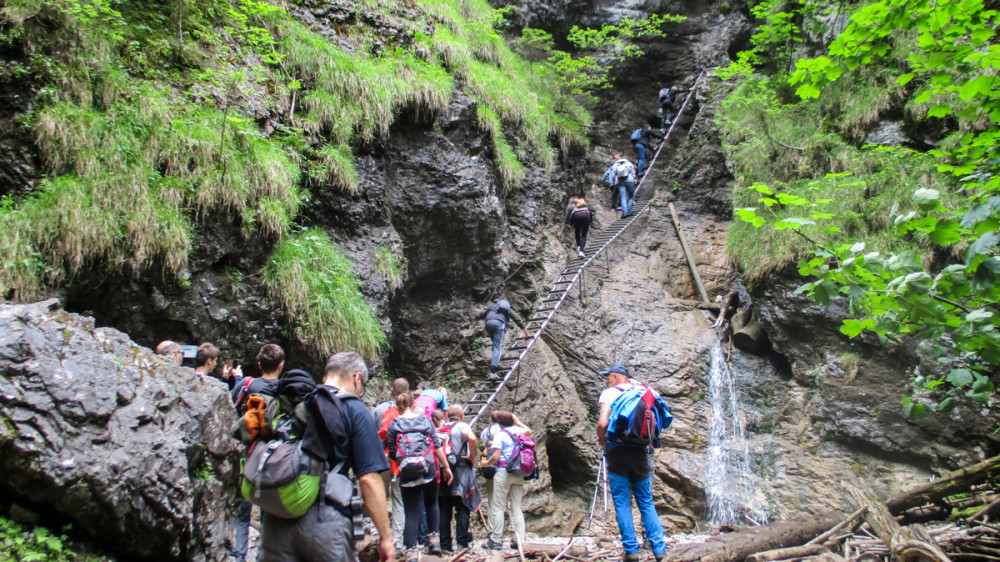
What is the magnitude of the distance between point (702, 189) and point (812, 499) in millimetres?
8262

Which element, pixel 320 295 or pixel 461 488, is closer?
pixel 461 488

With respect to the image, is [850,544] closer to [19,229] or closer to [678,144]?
[19,229]

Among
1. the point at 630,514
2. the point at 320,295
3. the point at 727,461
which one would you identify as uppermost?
the point at 630,514

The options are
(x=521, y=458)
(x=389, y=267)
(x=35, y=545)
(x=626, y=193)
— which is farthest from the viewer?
(x=626, y=193)

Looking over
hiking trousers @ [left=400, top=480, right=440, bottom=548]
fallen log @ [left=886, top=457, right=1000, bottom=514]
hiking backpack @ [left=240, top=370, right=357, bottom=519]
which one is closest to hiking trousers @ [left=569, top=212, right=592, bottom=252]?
fallen log @ [left=886, top=457, right=1000, bottom=514]

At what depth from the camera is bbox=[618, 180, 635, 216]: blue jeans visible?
1340 centimetres

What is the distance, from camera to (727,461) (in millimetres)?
9352

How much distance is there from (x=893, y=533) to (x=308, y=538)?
5.66 metres

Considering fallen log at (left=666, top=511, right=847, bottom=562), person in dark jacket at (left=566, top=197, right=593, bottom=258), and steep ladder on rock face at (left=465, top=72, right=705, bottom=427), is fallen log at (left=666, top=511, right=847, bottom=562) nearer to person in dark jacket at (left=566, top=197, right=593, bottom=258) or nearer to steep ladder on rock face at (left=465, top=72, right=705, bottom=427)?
steep ladder on rock face at (left=465, top=72, right=705, bottom=427)

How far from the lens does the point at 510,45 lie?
619 inches

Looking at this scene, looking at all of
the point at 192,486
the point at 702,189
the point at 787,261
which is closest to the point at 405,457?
the point at 192,486

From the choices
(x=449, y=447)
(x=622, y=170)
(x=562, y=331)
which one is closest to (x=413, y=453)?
(x=449, y=447)

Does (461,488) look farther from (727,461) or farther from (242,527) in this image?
(727,461)

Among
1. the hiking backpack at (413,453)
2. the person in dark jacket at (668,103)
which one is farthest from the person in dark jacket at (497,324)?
the person in dark jacket at (668,103)
